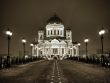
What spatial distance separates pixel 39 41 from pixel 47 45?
936cm

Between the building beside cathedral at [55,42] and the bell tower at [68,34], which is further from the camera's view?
the bell tower at [68,34]

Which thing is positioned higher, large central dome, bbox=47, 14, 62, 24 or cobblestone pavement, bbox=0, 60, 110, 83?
large central dome, bbox=47, 14, 62, 24

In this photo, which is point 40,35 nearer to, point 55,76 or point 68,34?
point 68,34

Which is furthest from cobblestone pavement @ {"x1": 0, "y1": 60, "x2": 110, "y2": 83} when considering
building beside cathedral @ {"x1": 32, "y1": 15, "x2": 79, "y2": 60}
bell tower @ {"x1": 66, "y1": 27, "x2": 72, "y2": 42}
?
bell tower @ {"x1": 66, "y1": 27, "x2": 72, "y2": 42}

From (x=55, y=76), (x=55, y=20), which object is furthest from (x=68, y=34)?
(x=55, y=76)

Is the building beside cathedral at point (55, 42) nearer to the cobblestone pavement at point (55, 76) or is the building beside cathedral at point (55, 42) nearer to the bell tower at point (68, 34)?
the bell tower at point (68, 34)

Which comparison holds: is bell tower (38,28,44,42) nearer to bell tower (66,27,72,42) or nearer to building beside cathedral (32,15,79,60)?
building beside cathedral (32,15,79,60)

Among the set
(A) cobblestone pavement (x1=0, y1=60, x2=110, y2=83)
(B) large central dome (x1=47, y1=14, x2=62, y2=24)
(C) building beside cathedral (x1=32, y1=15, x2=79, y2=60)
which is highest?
(B) large central dome (x1=47, y1=14, x2=62, y2=24)

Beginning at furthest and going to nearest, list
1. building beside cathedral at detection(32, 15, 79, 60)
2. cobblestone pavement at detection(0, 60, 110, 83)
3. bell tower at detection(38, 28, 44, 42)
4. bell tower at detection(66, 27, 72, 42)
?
bell tower at detection(38, 28, 44, 42), bell tower at detection(66, 27, 72, 42), building beside cathedral at detection(32, 15, 79, 60), cobblestone pavement at detection(0, 60, 110, 83)

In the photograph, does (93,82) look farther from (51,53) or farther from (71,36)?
(71,36)

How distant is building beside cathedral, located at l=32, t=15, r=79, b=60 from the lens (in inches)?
6486

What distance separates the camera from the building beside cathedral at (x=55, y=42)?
165 meters

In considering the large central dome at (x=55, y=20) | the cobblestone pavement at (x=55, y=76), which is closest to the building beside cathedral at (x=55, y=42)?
the large central dome at (x=55, y=20)

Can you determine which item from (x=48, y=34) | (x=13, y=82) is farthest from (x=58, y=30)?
Answer: (x=13, y=82)
